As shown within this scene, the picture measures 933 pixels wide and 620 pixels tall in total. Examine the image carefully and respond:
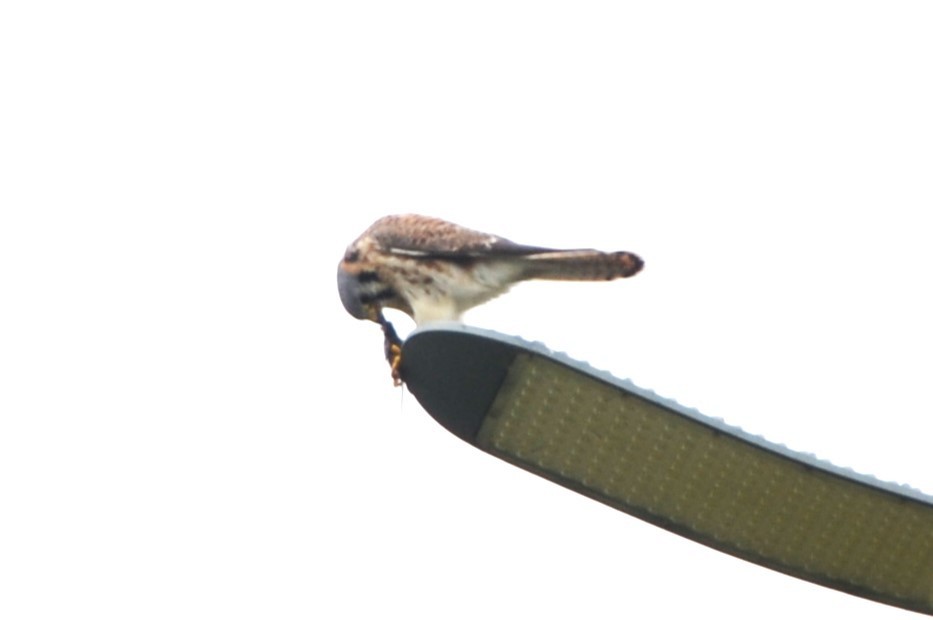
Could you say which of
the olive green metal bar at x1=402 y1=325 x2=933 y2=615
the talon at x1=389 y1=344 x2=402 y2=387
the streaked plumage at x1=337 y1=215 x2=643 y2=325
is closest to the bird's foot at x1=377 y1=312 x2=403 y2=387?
the talon at x1=389 y1=344 x2=402 y2=387

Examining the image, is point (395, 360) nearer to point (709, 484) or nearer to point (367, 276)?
point (709, 484)

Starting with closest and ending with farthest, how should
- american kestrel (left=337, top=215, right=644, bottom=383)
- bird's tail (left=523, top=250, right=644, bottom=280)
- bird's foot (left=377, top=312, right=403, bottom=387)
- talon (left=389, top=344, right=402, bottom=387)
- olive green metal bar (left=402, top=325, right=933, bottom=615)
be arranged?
olive green metal bar (left=402, top=325, right=933, bottom=615) < talon (left=389, top=344, right=402, bottom=387) < bird's foot (left=377, top=312, right=403, bottom=387) < bird's tail (left=523, top=250, right=644, bottom=280) < american kestrel (left=337, top=215, right=644, bottom=383)

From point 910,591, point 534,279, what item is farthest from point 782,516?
point 534,279

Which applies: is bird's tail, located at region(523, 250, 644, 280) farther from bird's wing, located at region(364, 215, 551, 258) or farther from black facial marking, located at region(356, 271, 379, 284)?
black facial marking, located at region(356, 271, 379, 284)

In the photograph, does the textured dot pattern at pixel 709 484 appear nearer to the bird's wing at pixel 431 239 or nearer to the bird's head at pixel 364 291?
the bird's wing at pixel 431 239

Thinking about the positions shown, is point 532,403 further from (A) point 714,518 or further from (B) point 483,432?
(A) point 714,518

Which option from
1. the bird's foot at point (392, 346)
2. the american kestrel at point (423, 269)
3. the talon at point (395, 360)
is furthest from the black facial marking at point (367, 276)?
the talon at point (395, 360)

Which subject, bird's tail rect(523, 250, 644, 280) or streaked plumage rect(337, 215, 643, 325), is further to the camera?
streaked plumage rect(337, 215, 643, 325)
